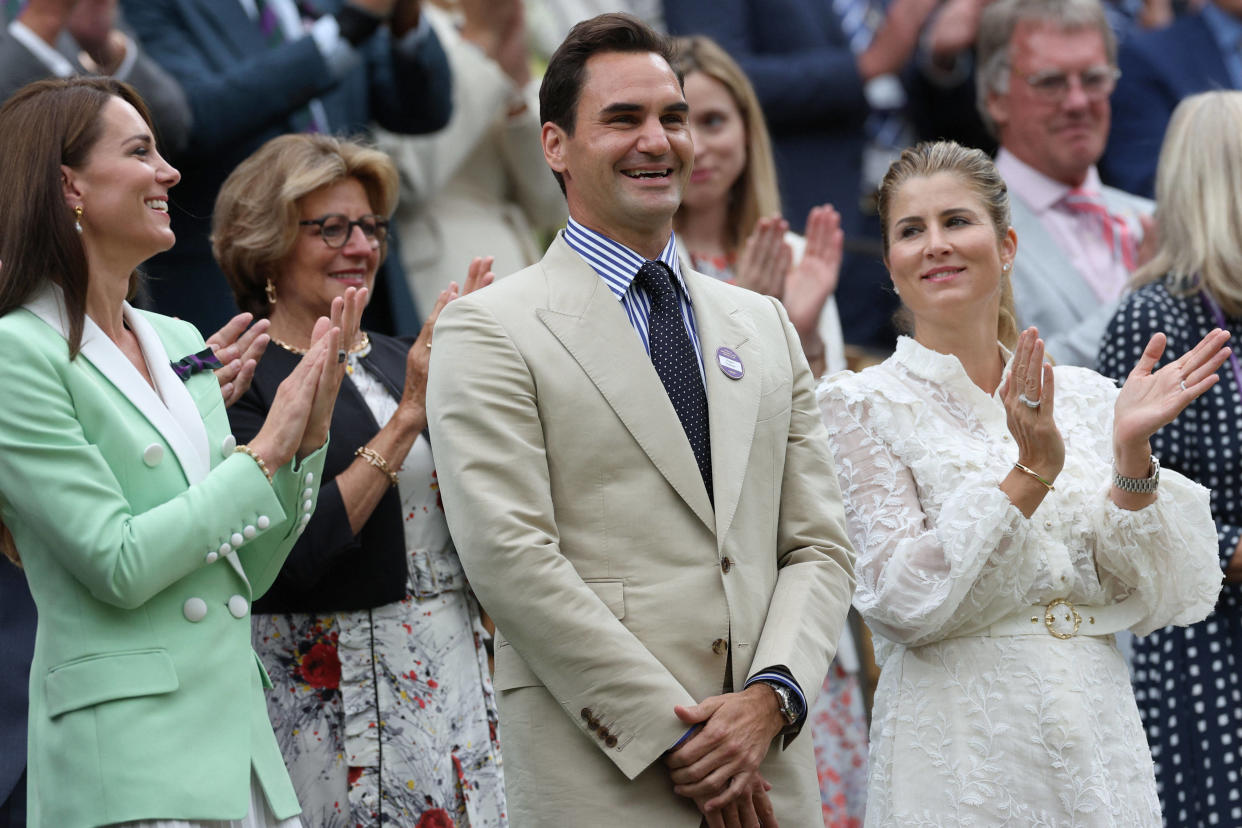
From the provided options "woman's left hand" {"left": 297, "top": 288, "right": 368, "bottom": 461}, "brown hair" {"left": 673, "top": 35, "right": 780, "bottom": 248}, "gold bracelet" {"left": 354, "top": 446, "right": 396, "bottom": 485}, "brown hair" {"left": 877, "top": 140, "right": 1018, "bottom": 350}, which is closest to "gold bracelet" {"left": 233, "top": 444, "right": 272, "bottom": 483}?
"woman's left hand" {"left": 297, "top": 288, "right": 368, "bottom": 461}

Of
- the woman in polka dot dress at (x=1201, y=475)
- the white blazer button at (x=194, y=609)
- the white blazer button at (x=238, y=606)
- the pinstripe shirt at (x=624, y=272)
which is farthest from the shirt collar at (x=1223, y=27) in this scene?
the white blazer button at (x=194, y=609)

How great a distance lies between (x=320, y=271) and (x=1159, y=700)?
2.46 meters

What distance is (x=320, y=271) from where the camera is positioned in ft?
13.0

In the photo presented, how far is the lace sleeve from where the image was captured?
3256mm

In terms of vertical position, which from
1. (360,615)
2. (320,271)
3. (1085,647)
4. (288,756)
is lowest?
(288,756)

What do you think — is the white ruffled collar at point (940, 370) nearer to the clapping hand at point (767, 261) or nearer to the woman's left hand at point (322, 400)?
the clapping hand at point (767, 261)

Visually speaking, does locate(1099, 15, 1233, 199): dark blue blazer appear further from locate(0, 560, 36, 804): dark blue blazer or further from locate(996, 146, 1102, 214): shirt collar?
locate(0, 560, 36, 804): dark blue blazer

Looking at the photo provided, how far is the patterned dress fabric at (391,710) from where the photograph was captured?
354 cm

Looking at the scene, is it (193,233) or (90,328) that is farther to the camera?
(193,233)

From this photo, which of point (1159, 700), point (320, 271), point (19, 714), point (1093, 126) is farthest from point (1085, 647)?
point (1093, 126)

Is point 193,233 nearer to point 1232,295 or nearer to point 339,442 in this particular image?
point 339,442

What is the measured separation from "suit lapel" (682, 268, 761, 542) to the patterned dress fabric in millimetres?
944

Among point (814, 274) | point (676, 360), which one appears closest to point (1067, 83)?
point (814, 274)

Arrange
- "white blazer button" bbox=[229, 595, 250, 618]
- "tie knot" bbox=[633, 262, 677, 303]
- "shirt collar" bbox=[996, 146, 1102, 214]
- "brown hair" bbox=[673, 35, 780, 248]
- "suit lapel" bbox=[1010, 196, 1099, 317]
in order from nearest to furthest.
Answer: "white blazer button" bbox=[229, 595, 250, 618]
"tie knot" bbox=[633, 262, 677, 303]
"brown hair" bbox=[673, 35, 780, 248]
"suit lapel" bbox=[1010, 196, 1099, 317]
"shirt collar" bbox=[996, 146, 1102, 214]
